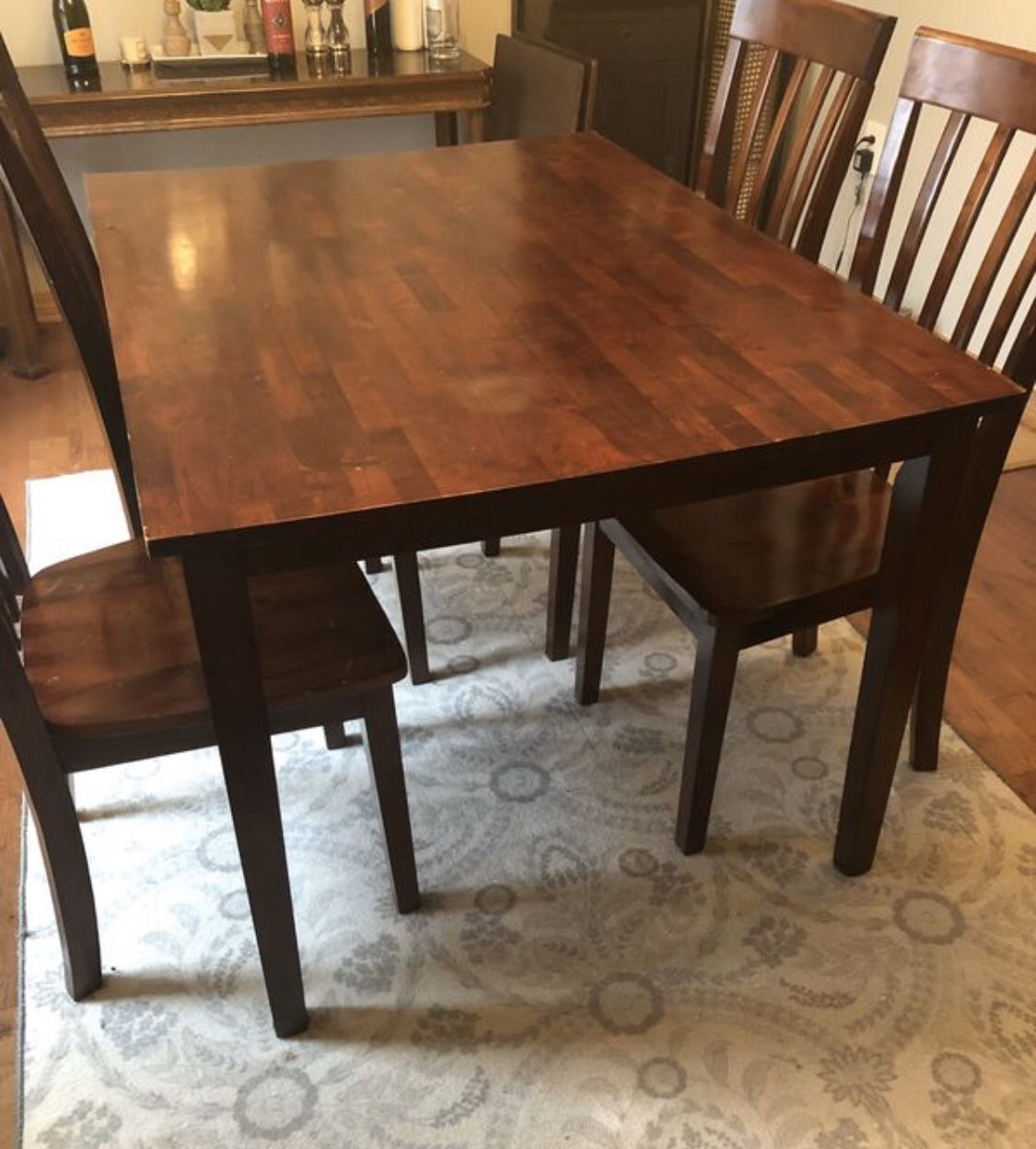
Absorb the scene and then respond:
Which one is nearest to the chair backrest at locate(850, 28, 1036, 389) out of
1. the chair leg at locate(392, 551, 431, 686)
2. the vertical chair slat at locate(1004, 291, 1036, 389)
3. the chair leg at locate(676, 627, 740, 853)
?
the vertical chair slat at locate(1004, 291, 1036, 389)

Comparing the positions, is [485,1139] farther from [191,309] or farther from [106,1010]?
[191,309]

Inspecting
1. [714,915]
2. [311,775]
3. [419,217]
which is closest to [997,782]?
[714,915]

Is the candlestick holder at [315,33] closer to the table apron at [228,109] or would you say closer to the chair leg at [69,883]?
the table apron at [228,109]

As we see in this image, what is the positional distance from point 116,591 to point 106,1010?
21.3 inches

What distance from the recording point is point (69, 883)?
129 centimetres

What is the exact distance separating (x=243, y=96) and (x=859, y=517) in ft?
6.57

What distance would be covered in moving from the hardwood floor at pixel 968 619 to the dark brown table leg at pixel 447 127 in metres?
1.22

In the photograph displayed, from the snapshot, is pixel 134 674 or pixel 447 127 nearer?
pixel 134 674

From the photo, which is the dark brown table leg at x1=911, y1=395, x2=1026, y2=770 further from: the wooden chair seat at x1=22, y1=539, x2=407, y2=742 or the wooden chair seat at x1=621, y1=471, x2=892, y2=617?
the wooden chair seat at x1=22, y1=539, x2=407, y2=742

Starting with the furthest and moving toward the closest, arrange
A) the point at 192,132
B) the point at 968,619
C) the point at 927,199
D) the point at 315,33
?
the point at 192,132, the point at 315,33, the point at 968,619, the point at 927,199

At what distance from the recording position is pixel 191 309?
1.31 meters

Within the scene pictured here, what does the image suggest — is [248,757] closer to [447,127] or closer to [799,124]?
[799,124]

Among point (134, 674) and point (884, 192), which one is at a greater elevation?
point (884, 192)

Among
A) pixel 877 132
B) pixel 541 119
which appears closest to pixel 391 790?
pixel 541 119
